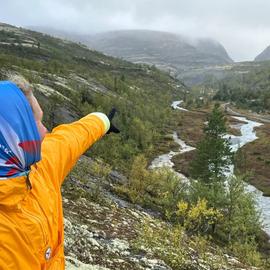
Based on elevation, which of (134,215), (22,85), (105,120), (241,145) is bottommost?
(241,145)

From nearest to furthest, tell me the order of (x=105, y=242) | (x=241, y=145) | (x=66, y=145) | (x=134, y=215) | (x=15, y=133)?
(x=15, y=133), (x=66, y=145), (x=105, y=242), (x=134, y=215), (x=241, y=145)

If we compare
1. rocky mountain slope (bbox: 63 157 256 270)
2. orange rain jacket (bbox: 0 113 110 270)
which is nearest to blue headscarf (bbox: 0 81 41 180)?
orange rain jacket (bbox: 0 113 110 270)

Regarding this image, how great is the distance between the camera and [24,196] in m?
3.12

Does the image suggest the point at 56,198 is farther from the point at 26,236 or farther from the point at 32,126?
the point at 32,126

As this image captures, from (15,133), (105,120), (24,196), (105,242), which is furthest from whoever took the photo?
(105,242)

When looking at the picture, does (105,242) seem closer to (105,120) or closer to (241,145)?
(105,120)

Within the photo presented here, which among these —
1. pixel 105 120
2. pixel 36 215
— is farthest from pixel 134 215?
pixel 36 215

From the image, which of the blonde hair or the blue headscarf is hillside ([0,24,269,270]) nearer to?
the blonde hair

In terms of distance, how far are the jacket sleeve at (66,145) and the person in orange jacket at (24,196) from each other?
0.20 meters

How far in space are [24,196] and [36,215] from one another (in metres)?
0.20

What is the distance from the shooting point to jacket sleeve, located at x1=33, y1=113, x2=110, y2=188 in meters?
4.02

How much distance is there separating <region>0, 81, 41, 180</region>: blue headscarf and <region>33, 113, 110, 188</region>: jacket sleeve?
0.85m

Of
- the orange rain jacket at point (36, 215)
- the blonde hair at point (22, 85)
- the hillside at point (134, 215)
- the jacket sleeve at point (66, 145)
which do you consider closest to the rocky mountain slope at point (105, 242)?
the hillside at point (134, 215)

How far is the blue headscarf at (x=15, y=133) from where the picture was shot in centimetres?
287
